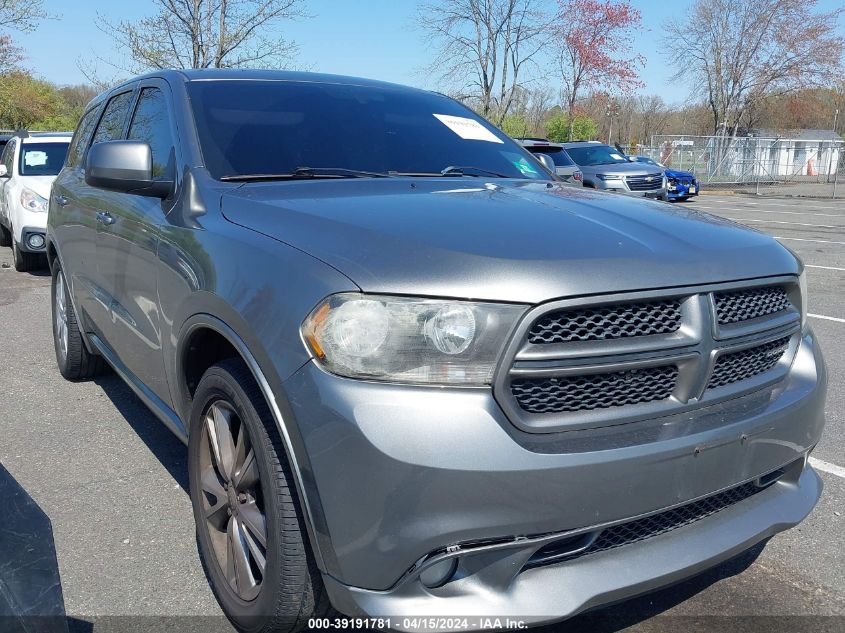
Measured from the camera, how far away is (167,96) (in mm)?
3324

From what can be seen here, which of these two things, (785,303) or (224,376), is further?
(785,303)

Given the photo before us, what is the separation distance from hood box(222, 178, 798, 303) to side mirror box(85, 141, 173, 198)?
1.41 feet

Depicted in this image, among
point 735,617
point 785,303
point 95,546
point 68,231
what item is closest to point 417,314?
point 785,303

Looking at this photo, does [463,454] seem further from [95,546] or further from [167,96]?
[167,96]

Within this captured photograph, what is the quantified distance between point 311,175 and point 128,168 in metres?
0.65

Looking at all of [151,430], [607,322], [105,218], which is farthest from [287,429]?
[151,430]

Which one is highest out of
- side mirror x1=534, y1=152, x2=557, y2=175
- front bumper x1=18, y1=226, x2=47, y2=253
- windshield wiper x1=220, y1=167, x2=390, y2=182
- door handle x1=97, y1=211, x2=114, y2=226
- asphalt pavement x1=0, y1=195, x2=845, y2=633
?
side mirror x1=534, y1=152, x2=557, y2=175

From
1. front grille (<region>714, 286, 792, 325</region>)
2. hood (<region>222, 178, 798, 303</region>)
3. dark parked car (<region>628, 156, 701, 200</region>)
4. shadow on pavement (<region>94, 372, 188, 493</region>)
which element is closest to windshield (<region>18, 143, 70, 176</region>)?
shadow on pavement (<region>94, 372, 188, 493</region>)

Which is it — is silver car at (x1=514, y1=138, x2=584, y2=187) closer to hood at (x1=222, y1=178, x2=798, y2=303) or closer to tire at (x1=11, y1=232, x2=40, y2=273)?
tire at (x1=11, y1=232, x2=40, y2=273)

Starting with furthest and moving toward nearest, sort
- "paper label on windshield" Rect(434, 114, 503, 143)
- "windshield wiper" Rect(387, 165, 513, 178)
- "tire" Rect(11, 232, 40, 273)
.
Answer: "tire" Rect(11, 232, 40, 273)
"paper label on windshield" Rect(434, 114, 503, 143)
"windshield wiper" Rect(387, 165, 513, 178)

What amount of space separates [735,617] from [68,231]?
3821 mm

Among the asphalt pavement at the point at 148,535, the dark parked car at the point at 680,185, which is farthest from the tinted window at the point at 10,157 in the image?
the dark parked car at the point at 680,185

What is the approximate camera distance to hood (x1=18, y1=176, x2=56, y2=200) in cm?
940

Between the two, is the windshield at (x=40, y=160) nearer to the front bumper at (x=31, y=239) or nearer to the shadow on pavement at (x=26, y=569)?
the front bumper at (x=31, y=239)
